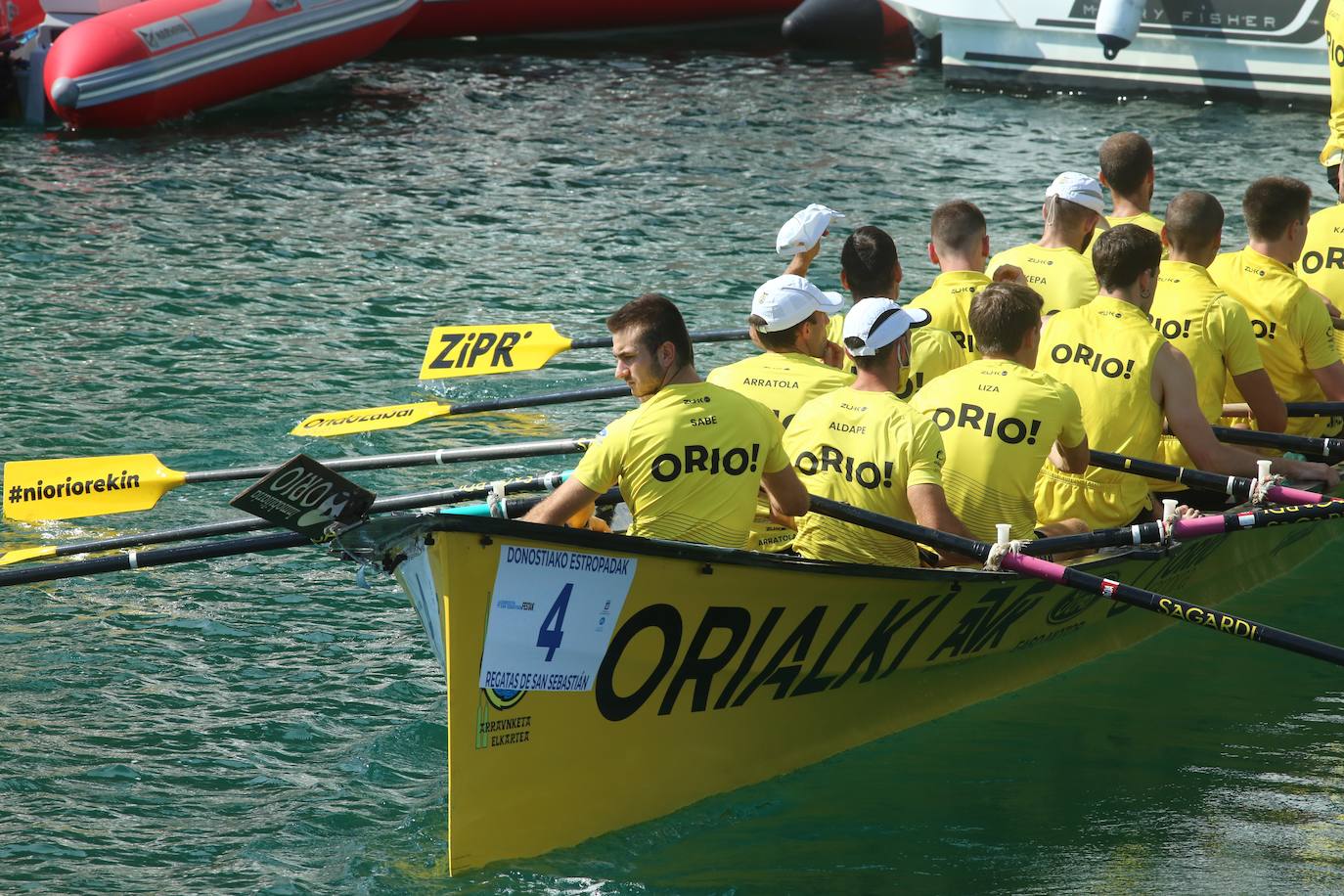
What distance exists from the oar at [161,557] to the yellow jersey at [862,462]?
815 millimetres

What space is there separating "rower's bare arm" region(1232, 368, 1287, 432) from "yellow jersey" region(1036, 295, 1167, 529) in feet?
2.27

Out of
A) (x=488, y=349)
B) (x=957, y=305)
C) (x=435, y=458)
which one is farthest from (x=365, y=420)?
(x=957, y=305)

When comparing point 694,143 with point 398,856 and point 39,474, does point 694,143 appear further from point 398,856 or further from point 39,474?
point 398,856

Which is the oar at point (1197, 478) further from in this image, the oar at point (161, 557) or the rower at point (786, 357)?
the oar at point (161, 557)

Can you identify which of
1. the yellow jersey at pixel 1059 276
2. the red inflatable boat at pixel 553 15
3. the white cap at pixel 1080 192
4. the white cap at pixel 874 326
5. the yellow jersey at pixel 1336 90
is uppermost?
the red inflatable boat at pixel 553 15

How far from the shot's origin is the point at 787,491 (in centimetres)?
582

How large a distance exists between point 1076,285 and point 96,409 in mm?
6115

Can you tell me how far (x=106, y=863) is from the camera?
5594 mm

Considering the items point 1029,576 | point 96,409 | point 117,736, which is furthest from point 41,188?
point 1029,576

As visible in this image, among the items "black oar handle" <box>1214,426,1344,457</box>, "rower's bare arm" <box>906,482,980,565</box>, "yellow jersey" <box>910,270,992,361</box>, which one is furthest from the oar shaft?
"black oar handle" <box>1214,426,1344,457</box>

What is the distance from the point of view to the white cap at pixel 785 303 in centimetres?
642

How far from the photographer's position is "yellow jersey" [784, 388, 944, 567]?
5965 mm

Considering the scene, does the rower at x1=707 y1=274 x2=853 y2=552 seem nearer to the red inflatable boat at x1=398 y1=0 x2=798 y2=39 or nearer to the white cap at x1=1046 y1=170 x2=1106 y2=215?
the white cap at x1=1046 y1=170 x2=1106 y2=215

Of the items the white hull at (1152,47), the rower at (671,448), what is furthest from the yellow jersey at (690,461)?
the white hull at (1152,47)
